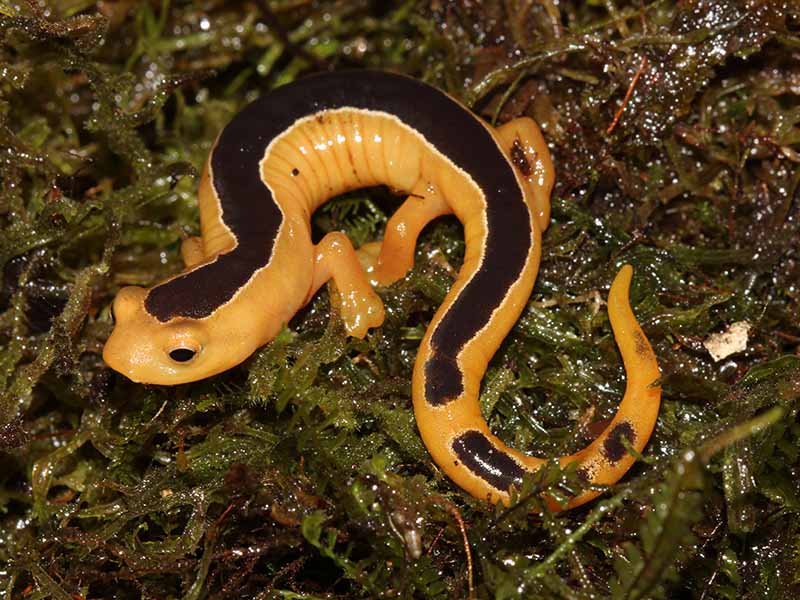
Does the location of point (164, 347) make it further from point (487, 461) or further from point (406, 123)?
point (406, 123)

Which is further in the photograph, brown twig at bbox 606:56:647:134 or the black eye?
brown twig at bbox 606:56:647:134

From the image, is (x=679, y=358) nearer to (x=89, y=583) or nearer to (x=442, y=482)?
(x=442, y=482)

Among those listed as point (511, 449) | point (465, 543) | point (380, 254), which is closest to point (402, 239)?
point (380, 254)

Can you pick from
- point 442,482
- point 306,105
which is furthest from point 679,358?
point 306,105

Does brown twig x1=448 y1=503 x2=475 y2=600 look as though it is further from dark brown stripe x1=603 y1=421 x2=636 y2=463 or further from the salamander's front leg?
the salamander's front leg

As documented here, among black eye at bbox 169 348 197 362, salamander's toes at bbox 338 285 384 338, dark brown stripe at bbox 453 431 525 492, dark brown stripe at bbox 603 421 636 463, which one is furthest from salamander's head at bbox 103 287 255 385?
dark brown stripe at bbox 603 421 636 463

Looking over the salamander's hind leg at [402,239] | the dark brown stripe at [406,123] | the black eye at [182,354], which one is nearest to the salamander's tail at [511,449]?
the dark brown stripe at [406,123]
